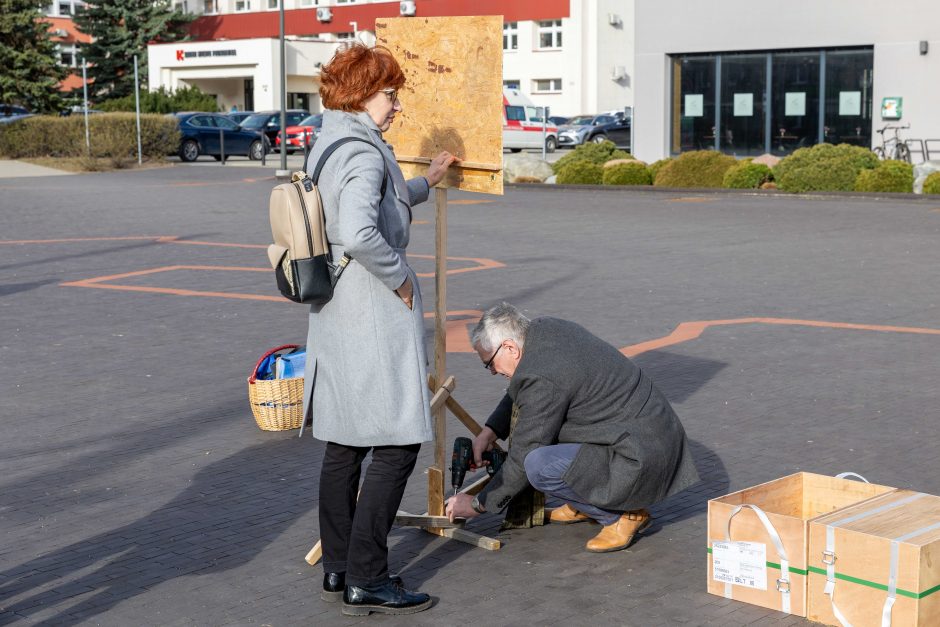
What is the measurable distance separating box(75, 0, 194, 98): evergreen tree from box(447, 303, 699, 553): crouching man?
6249 centimetres

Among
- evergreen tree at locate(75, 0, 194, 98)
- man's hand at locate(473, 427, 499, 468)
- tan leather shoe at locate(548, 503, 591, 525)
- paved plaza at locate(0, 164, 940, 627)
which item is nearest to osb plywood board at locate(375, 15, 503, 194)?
man's hand at locate(473, 427, 499, 468)

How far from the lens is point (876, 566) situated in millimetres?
4031

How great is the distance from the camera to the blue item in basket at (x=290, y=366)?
714 cm

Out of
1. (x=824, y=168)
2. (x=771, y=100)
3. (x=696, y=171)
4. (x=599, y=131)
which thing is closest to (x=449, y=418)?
(x=824, y=168)

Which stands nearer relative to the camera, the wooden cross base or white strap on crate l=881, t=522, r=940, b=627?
white strap on crate l=881, t=522, r=940, b=627

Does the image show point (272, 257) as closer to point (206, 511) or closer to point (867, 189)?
point (206, 511)

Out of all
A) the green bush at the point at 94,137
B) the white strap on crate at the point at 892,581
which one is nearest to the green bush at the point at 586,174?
the green bush at the point at 94,137

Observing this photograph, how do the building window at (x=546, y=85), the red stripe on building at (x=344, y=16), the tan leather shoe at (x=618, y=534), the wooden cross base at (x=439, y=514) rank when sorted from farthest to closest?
1. the building window at (x=546, y=85)
2. the red stripe on building at (x=344, y=16)
3. the wooden cross base at (x=439, y=514)
4. the tan leather shoe at (x=618, y=534)

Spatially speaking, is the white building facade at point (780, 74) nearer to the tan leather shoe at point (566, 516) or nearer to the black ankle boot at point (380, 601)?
the tan leather shoe at point (566, 516)

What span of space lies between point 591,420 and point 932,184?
786 inches

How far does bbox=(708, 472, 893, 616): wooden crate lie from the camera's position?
4.28 m

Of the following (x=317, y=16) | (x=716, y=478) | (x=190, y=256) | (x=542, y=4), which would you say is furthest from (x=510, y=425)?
(x=317, y=16)

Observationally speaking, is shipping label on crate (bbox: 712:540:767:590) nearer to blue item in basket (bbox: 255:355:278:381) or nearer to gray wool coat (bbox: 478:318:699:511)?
gray wool coat (bbox: 478:318:699:511)

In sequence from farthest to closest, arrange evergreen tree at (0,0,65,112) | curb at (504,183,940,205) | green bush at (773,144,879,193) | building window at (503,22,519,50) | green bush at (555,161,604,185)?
building window at (503,22,519,50)
evergreen tree at (0,0,65,112)
green bush at (555,161,604,185)
green bush at (773,144,879,193)
curb at (504,183,940,205)
